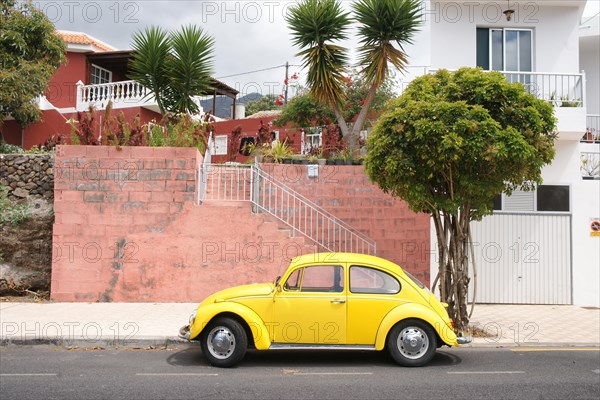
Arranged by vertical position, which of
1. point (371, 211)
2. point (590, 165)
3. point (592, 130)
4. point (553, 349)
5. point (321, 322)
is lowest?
point (553, 349)

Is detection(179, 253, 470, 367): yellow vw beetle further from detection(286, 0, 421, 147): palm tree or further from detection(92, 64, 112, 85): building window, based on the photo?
detection(92, 64, 112, 85): building window

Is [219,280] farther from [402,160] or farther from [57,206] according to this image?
[402,160]

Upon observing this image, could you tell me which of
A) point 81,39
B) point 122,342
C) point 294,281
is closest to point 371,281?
point 294,281

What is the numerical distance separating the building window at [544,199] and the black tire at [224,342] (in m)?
7.99

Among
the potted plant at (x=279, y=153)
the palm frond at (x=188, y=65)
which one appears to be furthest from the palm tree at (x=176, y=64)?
the potted plant at (x=279, y=153)

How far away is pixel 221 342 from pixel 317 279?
1516 mm

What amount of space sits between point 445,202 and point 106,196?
719 centimetres

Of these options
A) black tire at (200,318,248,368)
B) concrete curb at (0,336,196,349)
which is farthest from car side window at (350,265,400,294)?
concrete curb at (0,336,196,349)

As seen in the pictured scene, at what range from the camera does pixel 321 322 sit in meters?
7.32

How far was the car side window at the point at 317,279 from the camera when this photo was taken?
744cm

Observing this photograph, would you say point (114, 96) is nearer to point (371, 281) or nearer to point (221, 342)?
point (221, 342)

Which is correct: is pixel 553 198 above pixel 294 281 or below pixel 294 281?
above

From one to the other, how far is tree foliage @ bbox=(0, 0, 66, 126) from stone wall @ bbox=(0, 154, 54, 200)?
2.61 metres

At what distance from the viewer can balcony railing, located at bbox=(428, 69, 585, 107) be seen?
13055mm
